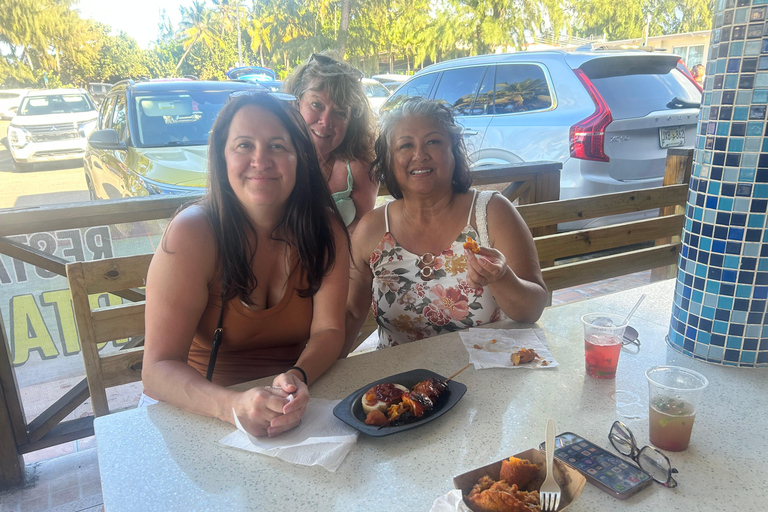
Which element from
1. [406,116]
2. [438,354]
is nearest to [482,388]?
[438,354]

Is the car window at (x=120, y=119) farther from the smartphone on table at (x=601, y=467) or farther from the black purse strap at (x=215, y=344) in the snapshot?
the smartphone on table at (x=601, y=467)

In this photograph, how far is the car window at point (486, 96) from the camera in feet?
13.5

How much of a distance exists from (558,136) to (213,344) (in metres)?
2.89

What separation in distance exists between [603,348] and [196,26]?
561 centimetres

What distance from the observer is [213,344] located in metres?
1.29

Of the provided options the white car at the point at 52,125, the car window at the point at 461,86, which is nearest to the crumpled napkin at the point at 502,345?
the car window at the point at 461,86

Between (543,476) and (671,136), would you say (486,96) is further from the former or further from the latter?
(543,476)

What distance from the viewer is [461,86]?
4352 millimetres

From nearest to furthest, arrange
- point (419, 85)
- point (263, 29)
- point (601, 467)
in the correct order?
point (601, 467) < point (419, 85) < point (263, 29)

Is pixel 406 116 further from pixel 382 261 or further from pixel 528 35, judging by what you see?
pixel 528 35

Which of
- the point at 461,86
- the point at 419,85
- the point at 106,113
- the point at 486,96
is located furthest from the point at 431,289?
the point at 106,113

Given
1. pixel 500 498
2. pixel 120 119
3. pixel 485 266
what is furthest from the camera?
pixel 120 119

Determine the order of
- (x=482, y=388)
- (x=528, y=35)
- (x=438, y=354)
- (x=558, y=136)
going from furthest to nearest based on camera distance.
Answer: (x=528, y=35), (x=558, y=136), (x=438, y=354), (x=482, y=388)

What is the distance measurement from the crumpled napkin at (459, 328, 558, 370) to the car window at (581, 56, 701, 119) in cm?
248
